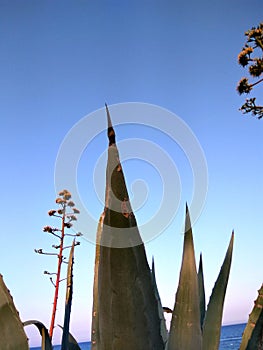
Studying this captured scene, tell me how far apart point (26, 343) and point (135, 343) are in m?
0.29

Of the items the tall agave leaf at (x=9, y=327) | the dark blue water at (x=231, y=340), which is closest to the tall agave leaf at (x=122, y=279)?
the tall agave leaf at (x=9, y=327)

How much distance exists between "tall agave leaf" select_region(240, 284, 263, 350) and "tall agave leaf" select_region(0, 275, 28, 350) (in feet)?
1.49

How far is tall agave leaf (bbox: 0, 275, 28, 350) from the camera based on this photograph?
91cm

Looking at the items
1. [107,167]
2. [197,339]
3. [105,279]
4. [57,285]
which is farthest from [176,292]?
[57,285]

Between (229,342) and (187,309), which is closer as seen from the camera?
(187,309)

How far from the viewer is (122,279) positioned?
734 millimetres

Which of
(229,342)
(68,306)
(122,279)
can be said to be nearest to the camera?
(122,279)

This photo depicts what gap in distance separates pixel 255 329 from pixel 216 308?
101 mm

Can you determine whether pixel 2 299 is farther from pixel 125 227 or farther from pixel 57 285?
pixel 57 285

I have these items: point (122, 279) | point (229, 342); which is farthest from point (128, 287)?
point (229, 342)

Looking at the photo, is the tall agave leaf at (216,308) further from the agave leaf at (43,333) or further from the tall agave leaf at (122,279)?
the agave leaf at (43,333)

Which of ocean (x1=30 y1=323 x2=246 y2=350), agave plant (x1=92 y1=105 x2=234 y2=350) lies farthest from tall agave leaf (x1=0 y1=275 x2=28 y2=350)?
ocean (x1=30 y1=323 x2=246 y2=350)

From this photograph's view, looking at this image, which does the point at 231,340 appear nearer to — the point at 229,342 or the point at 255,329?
the point at 229,342

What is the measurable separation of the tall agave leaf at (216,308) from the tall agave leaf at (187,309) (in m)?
0.14
